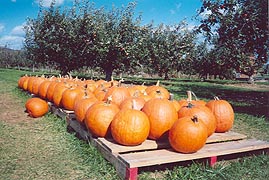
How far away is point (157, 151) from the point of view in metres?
3.64

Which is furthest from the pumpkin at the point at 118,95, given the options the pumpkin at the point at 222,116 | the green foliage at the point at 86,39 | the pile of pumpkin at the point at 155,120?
the green foliage at the point at 86,39

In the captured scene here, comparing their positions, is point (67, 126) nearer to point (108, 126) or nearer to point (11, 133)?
point (11, 133)

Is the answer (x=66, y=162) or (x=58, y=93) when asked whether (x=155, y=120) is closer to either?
(x=66, y=162)

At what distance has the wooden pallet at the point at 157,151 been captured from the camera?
10.5ft

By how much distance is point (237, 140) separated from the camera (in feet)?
14.7

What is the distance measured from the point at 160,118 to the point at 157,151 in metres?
0.53

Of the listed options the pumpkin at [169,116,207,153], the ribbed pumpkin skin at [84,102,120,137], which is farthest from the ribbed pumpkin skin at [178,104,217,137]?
the ribbed pumpkin skin at [84,102,120,137]

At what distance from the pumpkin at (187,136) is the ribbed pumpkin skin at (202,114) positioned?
1.22 feet

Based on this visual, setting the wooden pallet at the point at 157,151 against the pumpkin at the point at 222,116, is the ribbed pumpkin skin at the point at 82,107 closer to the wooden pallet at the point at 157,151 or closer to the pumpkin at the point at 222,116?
the wooden pallet at the point at 157,151

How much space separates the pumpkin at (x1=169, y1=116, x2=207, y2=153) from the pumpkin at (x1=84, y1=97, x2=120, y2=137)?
3.14ft

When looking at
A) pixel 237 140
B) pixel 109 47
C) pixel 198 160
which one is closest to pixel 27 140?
pixel 198 160

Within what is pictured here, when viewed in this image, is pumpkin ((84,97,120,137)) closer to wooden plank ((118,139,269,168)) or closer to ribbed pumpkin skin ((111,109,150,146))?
ribbed pumpkin skin ((111,109,150,146))

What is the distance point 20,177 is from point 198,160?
7.51 ft

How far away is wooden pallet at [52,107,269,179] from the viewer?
3.20 m
